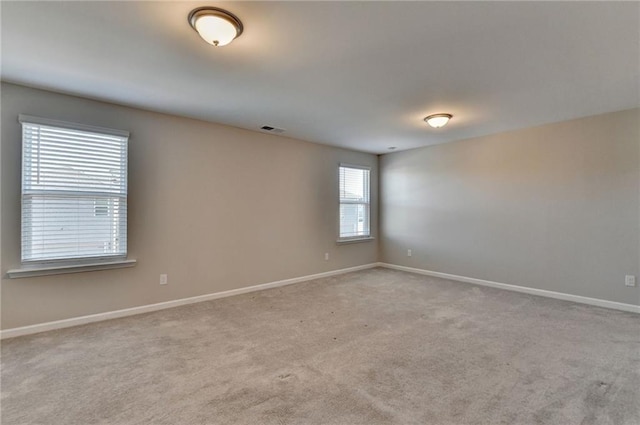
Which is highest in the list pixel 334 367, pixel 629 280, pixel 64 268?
pixel 64 268

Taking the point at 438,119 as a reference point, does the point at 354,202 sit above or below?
below

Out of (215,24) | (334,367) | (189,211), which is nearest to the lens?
(215,24)

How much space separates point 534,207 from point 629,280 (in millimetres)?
1296

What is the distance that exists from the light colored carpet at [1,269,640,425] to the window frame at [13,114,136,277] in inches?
24.5

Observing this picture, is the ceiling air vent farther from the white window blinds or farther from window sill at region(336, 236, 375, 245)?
window sill at region(336, 236, 375, 245)

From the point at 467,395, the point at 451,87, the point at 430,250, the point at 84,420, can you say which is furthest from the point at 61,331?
the point at 430,250

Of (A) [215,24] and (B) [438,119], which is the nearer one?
(A) [215,24]

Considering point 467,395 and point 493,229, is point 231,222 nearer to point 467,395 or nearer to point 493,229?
point 467,395

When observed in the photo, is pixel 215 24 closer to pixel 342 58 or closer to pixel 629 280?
pixel 342 58

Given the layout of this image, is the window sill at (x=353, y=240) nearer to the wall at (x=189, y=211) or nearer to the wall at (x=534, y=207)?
the wall at (x=189, y=211)

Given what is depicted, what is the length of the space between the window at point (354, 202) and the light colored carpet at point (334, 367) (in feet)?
7.66

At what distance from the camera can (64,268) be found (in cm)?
306

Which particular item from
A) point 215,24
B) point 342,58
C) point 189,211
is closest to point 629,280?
point 342,58

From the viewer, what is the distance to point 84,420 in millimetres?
1704
